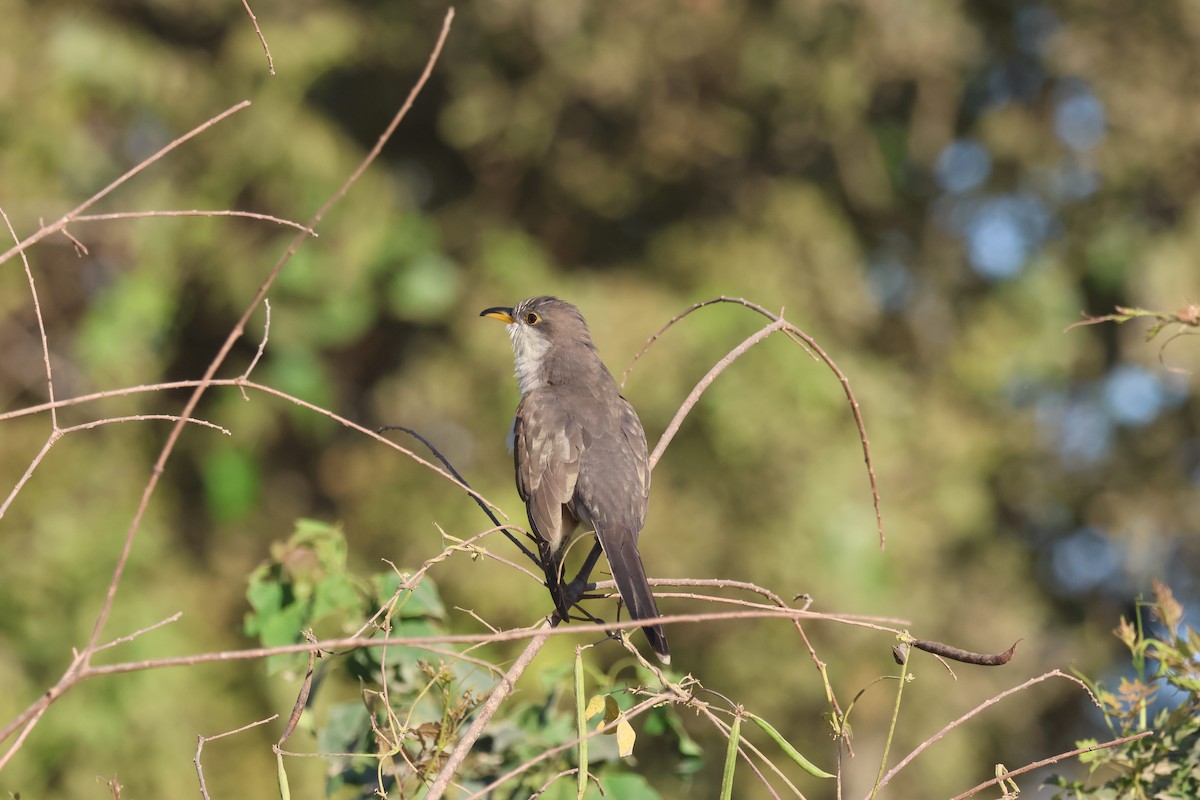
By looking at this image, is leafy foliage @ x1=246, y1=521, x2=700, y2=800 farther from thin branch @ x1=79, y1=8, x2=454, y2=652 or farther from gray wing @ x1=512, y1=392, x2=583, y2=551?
thin branch @ x1=79, y1=8, x2=454, y2=652

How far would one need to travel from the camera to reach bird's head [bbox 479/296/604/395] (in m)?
4.73

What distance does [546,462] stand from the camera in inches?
162

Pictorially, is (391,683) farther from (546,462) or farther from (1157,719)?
(1157,719)

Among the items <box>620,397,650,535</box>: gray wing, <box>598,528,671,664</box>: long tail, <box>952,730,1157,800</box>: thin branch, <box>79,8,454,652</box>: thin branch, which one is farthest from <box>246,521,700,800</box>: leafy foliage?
<box>79,8,454,652</box>: thin branch

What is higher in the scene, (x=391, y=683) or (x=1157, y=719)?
(x=391, y=683)

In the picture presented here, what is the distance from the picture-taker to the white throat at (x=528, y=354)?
4.80m

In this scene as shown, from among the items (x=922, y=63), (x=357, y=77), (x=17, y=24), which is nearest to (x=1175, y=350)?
(x=922, y=63)

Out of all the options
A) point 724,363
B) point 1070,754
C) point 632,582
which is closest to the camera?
point 1070,754

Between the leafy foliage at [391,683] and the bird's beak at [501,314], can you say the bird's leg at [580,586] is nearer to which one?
the leafy foliage at [391,683]

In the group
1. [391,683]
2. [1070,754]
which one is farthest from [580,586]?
[1070,754]

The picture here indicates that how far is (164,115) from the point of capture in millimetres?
9867

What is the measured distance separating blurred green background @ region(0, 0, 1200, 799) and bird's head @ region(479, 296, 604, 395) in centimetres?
354

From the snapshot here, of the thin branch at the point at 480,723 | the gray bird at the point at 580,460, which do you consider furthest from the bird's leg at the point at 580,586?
the thin branch at the point at 480,723

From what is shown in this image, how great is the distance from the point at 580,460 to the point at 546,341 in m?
0.96
